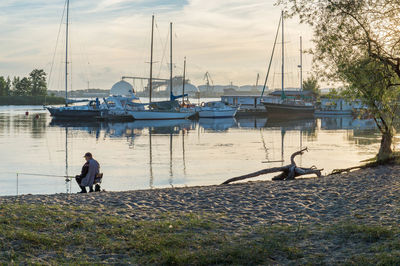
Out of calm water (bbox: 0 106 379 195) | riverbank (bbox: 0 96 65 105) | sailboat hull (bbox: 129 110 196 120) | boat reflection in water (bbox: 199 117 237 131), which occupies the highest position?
riverbank (bbox: 0 96 65 105)

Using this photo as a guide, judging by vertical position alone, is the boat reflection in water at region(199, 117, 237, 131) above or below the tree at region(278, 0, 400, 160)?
below

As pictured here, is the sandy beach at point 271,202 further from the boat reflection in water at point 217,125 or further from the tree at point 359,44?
the boat reflection in water at point 217,125

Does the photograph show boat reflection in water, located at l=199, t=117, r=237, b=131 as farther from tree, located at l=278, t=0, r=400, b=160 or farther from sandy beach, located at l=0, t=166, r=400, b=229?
sandy beach, located at l=0, t=166, r=400, b=229

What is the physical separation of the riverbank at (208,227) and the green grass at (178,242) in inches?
0.6

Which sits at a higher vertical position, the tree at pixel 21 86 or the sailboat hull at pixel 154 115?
the tree at pixel 21 86

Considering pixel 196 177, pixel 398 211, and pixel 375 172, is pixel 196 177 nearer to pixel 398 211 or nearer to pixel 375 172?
pixel 375 172

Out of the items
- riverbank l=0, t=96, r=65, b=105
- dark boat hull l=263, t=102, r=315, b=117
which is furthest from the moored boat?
riverbank l=0, t=96, r=65, b=105

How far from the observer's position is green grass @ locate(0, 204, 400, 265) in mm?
7836

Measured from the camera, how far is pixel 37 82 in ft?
548

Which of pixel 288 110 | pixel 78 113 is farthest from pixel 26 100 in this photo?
pixel 288 110

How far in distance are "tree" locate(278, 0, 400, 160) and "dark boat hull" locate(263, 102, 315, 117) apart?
68.4 metres

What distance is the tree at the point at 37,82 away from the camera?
166m

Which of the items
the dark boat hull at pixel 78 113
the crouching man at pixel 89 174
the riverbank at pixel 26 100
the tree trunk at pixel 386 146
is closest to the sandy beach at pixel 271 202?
the crouching man at pixel 89 174

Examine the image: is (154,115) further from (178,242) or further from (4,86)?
(4,86)
